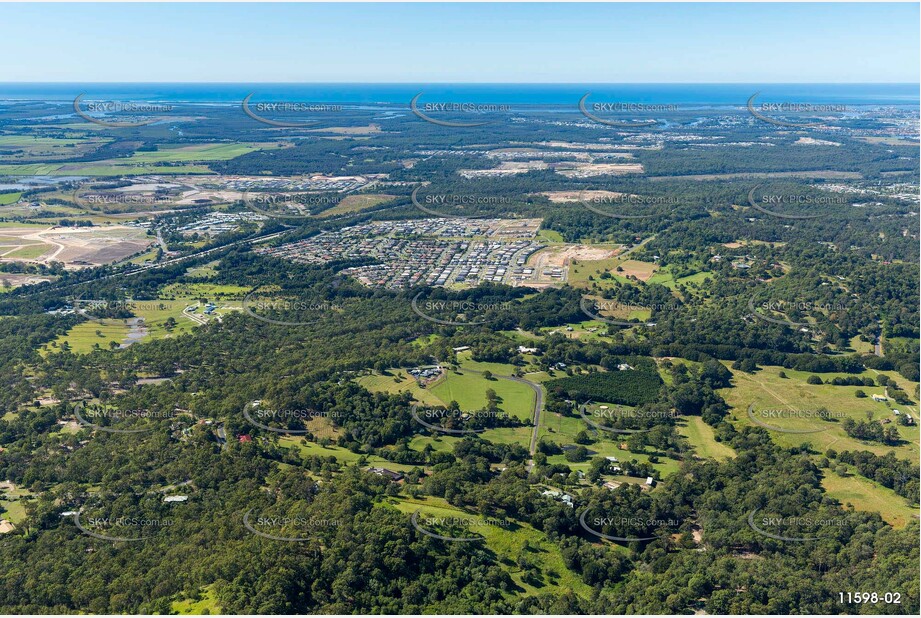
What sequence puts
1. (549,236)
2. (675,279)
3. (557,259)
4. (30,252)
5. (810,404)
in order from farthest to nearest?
1. (549,236)
2. (30,252)
3. (557,259)
4. (675,279)
5. (810,404)

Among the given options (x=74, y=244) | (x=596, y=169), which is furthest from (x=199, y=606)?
(x=596, y=169)

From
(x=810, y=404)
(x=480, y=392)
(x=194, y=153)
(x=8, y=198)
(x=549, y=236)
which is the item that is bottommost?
(x=810, y=404)

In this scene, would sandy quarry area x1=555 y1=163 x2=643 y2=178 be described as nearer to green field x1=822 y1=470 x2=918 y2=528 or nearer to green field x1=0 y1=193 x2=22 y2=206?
green field x1=0 y1=193 x2=22 y2=206

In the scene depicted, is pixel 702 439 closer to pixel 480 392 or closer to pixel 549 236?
pixel 480 392

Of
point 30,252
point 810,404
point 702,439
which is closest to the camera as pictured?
point 702,439

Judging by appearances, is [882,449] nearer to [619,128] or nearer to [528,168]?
[528,168]

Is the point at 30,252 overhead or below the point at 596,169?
below

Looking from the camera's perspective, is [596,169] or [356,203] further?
[596,169]
